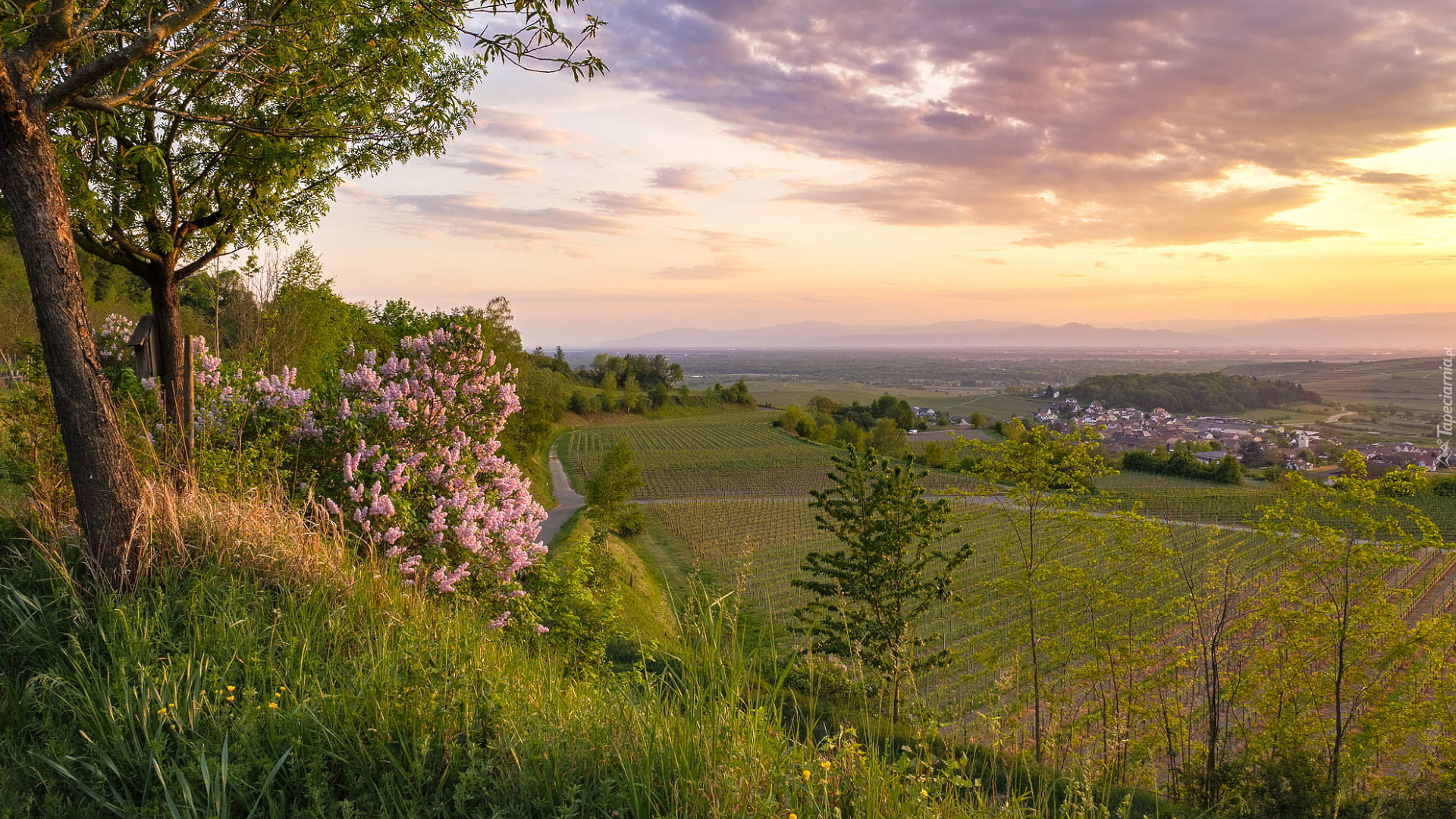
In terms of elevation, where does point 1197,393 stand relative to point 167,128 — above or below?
below

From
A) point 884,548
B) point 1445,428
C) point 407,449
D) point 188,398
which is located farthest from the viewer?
point 1445,428

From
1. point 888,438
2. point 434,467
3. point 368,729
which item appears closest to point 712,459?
point 888,438

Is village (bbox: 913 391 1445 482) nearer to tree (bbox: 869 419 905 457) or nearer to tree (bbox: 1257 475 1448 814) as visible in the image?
tree (bbox: 869 419 905 457)

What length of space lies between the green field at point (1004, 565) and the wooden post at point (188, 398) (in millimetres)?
4881

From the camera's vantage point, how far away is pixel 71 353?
15.0ft

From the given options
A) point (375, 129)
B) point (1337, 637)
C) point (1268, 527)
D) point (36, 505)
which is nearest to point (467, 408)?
point (375, 129)

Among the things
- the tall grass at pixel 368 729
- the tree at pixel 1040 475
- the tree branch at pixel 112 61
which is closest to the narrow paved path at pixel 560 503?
the tree at pixel 1040 475

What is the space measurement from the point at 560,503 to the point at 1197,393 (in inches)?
5219

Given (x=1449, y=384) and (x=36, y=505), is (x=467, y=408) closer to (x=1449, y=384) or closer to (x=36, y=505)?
(x=36, y=505)

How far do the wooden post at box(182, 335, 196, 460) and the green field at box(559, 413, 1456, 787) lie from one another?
16.0 ft

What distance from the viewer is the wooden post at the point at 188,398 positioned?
6488mm

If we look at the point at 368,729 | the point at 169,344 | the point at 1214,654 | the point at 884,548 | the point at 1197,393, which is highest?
the point at 169,344

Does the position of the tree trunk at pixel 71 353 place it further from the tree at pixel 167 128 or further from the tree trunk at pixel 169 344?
the tree trunk at pixel 169 344

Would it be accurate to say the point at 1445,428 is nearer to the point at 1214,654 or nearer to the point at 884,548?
the point at 1214,654
